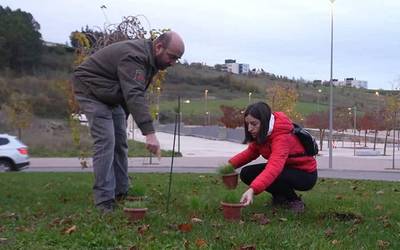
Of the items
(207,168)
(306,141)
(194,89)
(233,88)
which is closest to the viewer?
(306,141)

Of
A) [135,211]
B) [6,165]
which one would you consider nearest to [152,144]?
[135,211]

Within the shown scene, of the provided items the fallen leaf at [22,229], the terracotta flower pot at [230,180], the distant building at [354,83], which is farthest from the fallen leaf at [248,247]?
the distant building at [354,83]

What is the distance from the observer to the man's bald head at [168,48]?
18.6 ft

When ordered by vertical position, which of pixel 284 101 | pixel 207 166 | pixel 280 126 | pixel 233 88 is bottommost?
pixel 207 166

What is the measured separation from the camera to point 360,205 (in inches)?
266

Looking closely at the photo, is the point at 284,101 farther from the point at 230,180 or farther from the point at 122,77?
the point at 122,77

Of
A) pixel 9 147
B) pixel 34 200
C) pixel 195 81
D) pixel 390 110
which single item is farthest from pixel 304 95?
pixel 34 200

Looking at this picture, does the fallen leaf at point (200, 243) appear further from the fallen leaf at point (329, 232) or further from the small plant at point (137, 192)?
the small plant at point (137, 192)

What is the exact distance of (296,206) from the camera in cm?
621

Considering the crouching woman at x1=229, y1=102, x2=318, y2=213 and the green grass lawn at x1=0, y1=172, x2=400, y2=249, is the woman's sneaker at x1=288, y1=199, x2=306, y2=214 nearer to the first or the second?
the crouching woman at x1=229, y1=102, x2=318, y2=213

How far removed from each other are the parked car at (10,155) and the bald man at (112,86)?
16.3 m

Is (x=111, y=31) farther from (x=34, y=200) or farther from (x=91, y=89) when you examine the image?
(x=91, y=89)

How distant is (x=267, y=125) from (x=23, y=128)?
49111mm

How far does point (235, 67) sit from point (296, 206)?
14931cm
